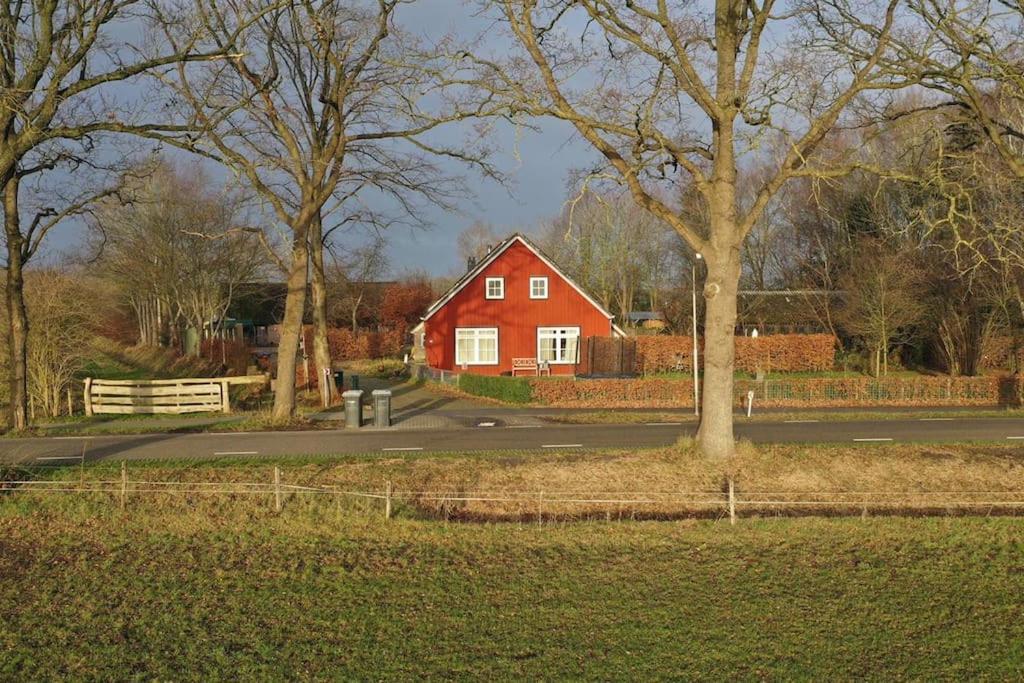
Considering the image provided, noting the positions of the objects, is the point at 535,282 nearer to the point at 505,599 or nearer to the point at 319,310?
the point at 319,310

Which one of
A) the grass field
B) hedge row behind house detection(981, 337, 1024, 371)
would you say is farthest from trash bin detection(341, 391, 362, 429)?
hedge row behind house detection(981, 337, 1024, 371)

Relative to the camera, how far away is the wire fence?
12.8 metres

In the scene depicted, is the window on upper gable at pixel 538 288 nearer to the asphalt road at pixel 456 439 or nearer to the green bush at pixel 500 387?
the green bush at pixel 500 387

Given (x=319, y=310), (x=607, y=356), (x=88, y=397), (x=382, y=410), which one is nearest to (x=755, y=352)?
(x=607, y=356)

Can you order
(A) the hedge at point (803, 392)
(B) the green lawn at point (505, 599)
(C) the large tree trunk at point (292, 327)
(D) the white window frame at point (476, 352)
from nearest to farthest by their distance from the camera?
(B) the green lawn at point (505, 599) → (C) the large tree trunk at point (292, 327) → (A) the hedge at point (803, 392) → (D) the white window frame at point (476, 352)

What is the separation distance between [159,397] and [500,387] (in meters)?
10.7

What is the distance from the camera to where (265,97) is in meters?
22.3

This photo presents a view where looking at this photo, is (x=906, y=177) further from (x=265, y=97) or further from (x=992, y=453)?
(x=265, y=97)

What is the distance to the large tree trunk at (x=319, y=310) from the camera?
2822 centimetres

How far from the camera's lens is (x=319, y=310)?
1192 inches

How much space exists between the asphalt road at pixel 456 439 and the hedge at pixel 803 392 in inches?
194

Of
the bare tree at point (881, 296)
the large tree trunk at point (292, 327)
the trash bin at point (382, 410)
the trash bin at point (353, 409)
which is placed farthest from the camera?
the bare tree at point (881, 296)

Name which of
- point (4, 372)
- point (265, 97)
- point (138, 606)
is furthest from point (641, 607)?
point (4, 372)

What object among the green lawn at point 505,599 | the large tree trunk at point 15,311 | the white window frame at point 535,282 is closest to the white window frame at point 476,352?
the white window frame at point 535,282
